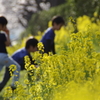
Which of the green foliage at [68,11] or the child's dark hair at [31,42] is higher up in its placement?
the green foliage at [68,11]

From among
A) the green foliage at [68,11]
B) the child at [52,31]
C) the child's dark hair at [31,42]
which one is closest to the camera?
the child's dark hair at [31,42]

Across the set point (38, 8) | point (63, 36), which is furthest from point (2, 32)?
point (38, 8)

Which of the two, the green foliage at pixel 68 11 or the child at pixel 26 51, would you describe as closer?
the child at pixel 26 51

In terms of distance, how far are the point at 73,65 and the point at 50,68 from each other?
24 centimetres

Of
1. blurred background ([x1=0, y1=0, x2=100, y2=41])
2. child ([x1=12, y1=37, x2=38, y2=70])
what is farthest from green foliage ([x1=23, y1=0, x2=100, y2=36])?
child ([x1=12, y1=37, x2=38, y2=70])

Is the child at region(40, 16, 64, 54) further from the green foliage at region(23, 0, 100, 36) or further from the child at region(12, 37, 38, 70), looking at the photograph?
the green foliage at region(23, 0, 100, 36)

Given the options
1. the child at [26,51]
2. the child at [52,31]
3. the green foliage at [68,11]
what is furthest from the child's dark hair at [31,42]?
the green foliage at [68,11]

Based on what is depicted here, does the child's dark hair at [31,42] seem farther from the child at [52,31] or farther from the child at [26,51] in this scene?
the child at [52,31]

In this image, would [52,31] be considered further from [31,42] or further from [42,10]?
[42,10]

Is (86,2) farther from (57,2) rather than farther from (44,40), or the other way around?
(57,2)

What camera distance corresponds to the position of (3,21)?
511 centimetres

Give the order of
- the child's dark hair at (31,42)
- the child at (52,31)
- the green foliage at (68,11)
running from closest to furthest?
the child's dark hair at (31,42) < the child at (52,31) < the green foliage at (68,11)

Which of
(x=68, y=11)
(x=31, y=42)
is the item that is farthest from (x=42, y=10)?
(x=31, y=42)

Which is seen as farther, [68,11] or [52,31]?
[68,11]
